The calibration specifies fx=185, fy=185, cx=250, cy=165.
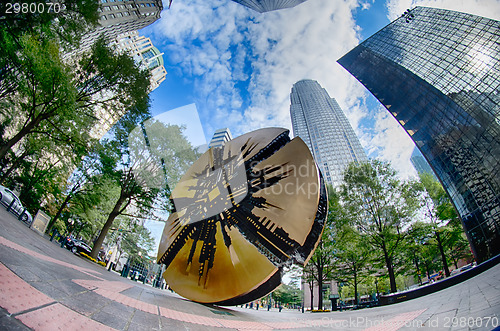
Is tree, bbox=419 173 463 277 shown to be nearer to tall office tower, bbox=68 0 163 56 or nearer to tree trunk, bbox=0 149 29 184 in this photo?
tree trunk, bbox=0 149 29 184

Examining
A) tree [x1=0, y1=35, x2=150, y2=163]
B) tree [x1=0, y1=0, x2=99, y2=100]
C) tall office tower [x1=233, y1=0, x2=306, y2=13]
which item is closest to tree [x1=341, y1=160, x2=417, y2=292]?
tree [x1=0, y1=35, x2=150, y2=163]

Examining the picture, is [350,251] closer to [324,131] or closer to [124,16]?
[124,16]

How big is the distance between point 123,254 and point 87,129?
28.8 metres

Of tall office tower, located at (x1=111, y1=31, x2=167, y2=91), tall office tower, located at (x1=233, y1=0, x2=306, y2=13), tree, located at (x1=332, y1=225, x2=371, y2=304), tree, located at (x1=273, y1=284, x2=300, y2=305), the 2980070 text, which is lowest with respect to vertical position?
tree, located at (x1=273, y1=284, x2=300, y2=305)

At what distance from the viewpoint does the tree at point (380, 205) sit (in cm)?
1439

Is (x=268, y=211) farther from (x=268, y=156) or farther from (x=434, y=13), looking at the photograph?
(x=434, y=13)

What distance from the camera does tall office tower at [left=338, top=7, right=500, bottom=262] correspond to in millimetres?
19188

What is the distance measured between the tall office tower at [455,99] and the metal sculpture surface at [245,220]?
88.2 ft

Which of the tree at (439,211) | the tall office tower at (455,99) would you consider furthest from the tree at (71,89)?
the tall office tower at (455,99)

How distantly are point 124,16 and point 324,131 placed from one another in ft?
286

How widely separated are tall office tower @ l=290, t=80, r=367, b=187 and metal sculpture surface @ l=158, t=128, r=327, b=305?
78625 millimetres

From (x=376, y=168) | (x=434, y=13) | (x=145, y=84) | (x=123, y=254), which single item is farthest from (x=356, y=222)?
(x=434, y=13)

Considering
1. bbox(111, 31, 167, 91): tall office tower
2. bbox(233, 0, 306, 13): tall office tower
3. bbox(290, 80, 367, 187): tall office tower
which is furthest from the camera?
bbox(290, 80, 367, 187): tall office tower

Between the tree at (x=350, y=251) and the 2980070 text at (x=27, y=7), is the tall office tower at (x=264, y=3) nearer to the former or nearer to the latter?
the 2980070 text at (x=27, y=7)
